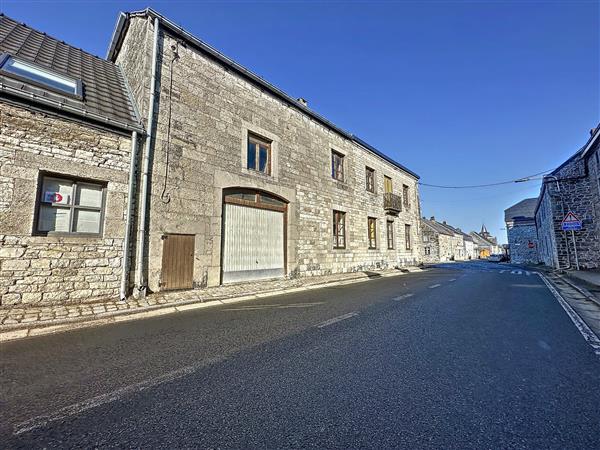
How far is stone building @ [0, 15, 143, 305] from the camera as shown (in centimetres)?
559

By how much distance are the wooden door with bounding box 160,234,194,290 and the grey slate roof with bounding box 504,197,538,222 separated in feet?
157

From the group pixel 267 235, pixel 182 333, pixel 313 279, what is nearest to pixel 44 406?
pixel 182 333

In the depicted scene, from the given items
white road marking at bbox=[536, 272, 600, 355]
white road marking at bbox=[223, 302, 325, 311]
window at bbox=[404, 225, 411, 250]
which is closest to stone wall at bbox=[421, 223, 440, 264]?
window at bbox=[404, 225, 411, 250]

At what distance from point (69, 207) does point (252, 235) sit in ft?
17.2

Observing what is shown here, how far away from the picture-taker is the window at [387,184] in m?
19.1

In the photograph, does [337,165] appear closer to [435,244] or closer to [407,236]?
[407,236]

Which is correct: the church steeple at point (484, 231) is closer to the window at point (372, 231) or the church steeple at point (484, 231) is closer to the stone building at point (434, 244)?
the stone building at point (434, 244)

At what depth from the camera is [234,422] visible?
2.03 meters

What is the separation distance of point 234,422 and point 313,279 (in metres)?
9.45

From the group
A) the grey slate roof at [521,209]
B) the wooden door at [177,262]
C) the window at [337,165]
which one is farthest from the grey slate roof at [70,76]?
the grey slate roof at [521,209]

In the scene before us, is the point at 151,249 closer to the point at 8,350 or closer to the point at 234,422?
the point at 8,350

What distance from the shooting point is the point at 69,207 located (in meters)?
6.32

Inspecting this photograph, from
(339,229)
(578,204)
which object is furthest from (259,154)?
(578,204)

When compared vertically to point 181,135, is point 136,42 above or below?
above
